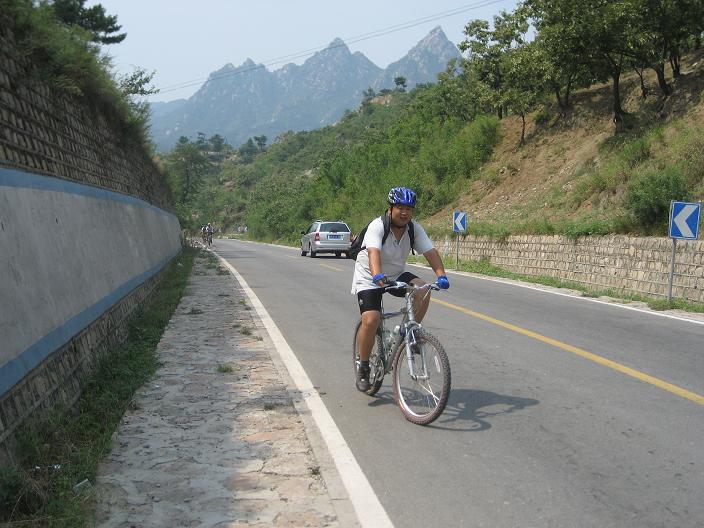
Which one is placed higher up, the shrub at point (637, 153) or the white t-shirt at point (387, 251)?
the shrub at point (637, 153)

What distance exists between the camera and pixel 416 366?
18.4 ft

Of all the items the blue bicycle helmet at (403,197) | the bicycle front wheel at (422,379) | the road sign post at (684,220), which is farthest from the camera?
the road sign post at (684,220)

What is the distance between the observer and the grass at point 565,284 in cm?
1311

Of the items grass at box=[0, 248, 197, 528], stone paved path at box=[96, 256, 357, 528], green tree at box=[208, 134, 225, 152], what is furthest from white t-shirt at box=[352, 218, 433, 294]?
green tree at box=[208, 134, 225, 152]

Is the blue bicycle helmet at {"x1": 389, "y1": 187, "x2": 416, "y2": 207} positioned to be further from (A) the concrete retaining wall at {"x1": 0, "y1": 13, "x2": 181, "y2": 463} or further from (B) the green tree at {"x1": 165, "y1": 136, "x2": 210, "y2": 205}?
(B) the green tree at {"x1": 165, "y1": 136, "x2": 210, "y2": 205}

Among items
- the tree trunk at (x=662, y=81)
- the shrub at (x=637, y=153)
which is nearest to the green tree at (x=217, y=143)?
the tree trunk at (x=662, y=81)

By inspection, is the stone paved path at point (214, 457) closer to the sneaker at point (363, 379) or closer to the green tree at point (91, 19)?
the sneaker at point (363, 379)

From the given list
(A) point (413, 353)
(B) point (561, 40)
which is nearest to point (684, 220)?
(A) point (413, 353)

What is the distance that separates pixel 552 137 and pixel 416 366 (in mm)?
35327

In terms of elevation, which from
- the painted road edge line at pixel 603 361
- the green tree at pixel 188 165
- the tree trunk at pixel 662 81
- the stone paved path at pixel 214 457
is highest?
the tree trunk at pixel 662 81

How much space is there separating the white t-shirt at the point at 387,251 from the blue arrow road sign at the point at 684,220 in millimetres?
8743

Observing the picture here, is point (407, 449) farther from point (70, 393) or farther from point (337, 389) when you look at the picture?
point (70, 393)

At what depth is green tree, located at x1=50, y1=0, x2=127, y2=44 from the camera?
34250 mm

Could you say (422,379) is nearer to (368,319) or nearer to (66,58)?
(368,319)
